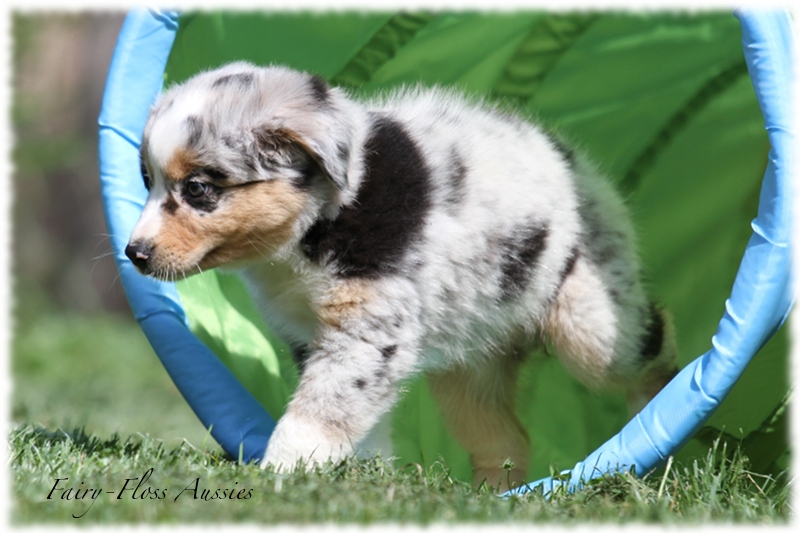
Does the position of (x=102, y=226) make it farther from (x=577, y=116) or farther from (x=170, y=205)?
(x=170, y=205)

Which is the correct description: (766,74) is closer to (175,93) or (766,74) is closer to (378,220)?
(378,220)

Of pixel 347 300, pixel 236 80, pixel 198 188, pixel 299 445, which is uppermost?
pixel 236 80

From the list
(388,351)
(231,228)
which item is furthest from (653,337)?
(231,228)

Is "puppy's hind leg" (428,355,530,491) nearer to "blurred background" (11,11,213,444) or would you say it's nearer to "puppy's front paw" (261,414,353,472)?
"puppy's front paw" (261,414,353,472)

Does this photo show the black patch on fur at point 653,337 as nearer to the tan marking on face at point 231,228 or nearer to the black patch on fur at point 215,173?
the tan marking on face at point 231,228

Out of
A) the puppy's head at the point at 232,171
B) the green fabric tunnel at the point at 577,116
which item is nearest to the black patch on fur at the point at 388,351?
the puppy's head at the point at 232,171

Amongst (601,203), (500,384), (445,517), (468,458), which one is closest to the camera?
(445,517)

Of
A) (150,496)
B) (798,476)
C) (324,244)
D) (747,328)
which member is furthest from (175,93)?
(798,476)
